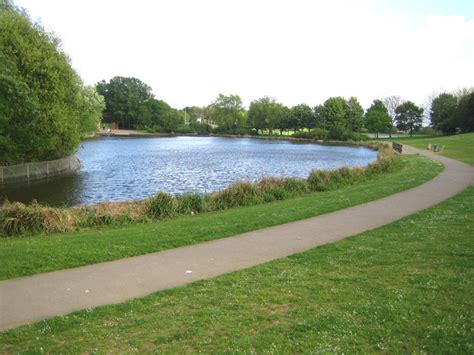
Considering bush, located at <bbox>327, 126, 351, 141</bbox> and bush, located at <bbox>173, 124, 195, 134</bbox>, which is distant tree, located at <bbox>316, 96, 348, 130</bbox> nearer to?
bush, located at <bbox>327, 126, 351, 141</bbox>

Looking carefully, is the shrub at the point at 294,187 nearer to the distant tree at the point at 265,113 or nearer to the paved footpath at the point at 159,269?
the paved footpath at the point at 159,269

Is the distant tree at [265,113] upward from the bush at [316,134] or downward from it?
upward

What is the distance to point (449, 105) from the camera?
92812 mm

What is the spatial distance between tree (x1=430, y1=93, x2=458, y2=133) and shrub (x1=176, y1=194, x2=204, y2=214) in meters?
83.6

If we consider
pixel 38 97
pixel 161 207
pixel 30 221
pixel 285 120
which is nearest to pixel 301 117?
pixel 285 120

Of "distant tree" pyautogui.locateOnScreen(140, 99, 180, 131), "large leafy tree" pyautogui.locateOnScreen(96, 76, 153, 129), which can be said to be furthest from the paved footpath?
"large leafy tree" pyautogui.locateOnScreen(96, 76, 153, 129)

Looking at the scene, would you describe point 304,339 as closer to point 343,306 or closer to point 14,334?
point 343,306

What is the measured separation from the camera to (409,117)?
100312mm

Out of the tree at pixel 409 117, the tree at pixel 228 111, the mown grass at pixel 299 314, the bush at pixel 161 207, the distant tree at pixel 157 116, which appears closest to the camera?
the mown grass at pixel 299 314

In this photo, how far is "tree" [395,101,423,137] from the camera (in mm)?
98688

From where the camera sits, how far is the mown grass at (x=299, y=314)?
4902 millimetres

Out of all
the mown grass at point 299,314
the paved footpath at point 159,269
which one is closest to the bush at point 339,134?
the paved footpath at point 159,269

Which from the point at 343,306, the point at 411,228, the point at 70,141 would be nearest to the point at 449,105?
the point at 70,141

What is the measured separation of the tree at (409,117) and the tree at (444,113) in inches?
125
